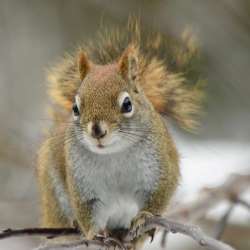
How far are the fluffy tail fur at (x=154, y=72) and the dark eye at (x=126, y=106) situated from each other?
35 cm

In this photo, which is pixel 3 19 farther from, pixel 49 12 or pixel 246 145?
pixel 246 145

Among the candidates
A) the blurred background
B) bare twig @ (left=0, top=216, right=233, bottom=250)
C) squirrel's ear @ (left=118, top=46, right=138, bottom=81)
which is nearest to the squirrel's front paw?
bare twig @ (left=0, top=216, right=233, bottom=250)

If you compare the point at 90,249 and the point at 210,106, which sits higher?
the point at 210,106

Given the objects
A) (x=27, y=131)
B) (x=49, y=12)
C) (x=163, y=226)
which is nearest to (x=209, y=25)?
(x=27, y=131)

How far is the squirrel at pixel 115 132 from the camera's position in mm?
1621

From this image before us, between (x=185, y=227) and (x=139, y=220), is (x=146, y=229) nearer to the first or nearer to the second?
(x=139, y=220)

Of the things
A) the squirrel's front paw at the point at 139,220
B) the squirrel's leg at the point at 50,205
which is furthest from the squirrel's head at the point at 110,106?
the squirrel's leg at the point at 50,205

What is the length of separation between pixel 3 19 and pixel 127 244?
299 cm

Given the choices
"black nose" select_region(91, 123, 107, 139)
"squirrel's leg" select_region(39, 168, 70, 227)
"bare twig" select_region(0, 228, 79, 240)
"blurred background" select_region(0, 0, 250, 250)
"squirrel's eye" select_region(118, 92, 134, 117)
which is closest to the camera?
"bare twig" select_region(0, 228, 79, 240)

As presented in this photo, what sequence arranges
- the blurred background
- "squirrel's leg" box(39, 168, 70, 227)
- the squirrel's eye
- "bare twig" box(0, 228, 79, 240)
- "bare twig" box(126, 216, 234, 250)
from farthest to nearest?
the blurred background, "squirrel's leg" box(39, 168, 70, 227), the squirrel's eye, "bare twig" box(0, 228, 79, 240), "bare twig" box(126, 216, 234, 250)

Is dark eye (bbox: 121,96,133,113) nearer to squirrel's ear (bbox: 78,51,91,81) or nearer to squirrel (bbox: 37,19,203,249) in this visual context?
squirrel (bbox: 37,19,203,249)

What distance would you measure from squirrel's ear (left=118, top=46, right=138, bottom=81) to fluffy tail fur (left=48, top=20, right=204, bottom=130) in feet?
0.73

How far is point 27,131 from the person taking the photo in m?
3.26

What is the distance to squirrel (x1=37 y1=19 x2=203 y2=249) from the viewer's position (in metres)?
1.62
